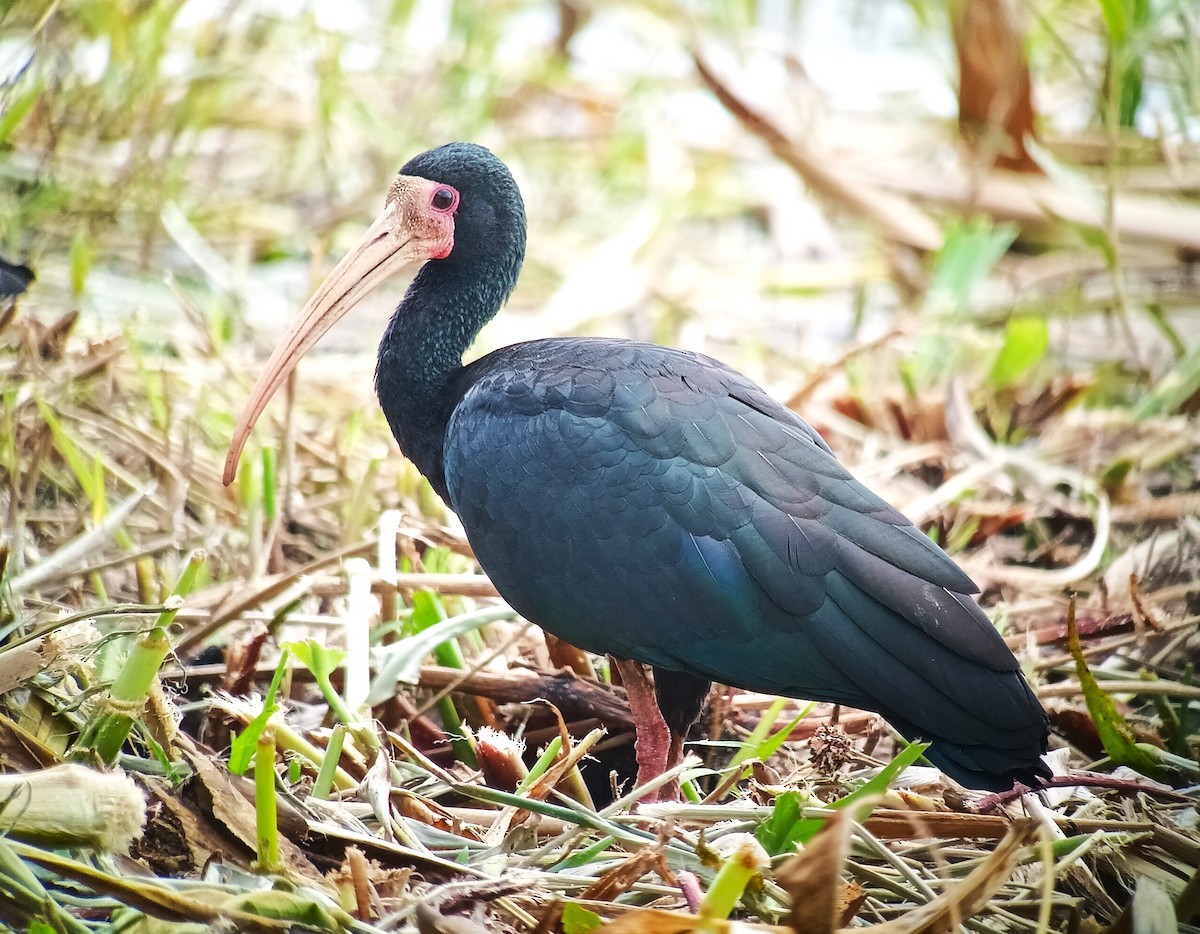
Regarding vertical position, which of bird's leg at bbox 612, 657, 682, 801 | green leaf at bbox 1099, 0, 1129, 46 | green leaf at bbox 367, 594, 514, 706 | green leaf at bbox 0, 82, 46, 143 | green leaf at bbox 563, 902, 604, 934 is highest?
green leaf at bbox 1099, 0, 1129, 46

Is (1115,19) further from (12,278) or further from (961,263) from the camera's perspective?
(12,278)

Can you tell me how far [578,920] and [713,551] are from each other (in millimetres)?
1031

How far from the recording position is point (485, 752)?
303 centimetres

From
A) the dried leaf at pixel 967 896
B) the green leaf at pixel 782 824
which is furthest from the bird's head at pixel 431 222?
the dried leaf at pixel 967 896

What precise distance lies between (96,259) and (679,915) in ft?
16.0

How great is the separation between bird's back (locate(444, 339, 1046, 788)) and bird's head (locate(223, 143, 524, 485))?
656 millimetres

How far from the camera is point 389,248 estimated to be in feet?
12.8

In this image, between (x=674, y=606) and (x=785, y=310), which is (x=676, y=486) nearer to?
(x=674, y=606)

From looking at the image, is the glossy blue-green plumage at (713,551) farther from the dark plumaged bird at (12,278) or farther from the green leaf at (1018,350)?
the green leaf at (1018,350)

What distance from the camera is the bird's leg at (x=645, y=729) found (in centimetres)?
342

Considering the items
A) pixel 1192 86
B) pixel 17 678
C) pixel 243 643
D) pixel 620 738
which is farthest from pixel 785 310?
pixel 17 678

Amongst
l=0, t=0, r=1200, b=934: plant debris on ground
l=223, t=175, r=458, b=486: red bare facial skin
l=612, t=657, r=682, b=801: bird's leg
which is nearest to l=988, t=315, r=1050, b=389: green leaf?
l=0, t=0, r=1200, b=934: plant debris on ground

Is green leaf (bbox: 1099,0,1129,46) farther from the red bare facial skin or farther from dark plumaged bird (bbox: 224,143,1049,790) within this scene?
the red bare facial skin

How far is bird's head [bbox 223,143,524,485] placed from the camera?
3.87m
